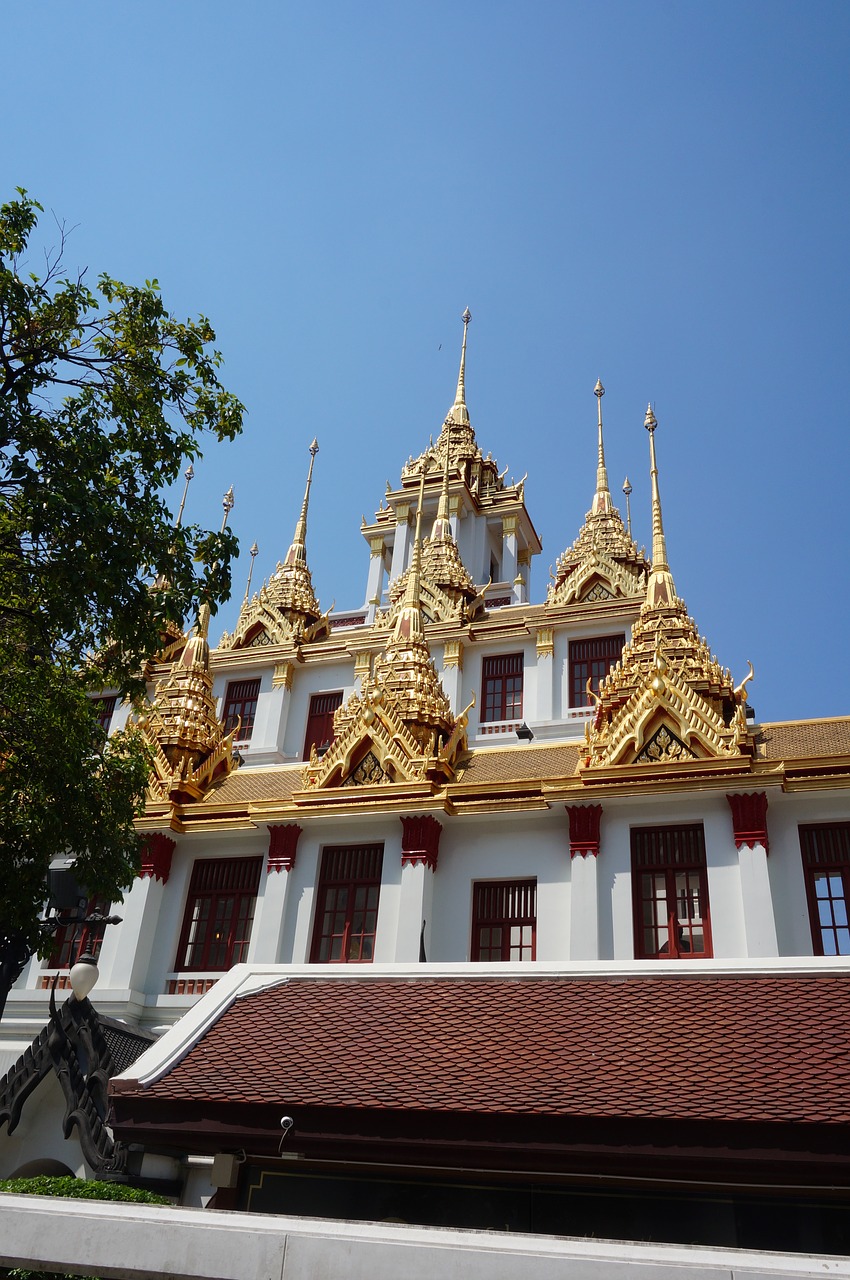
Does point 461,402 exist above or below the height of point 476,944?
above

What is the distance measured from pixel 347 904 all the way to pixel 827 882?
811 cm

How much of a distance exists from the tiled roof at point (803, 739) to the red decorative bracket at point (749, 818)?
100 centimetres

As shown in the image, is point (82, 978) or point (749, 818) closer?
point (82, 978)

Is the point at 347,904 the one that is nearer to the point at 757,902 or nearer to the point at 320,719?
the point at 757,902

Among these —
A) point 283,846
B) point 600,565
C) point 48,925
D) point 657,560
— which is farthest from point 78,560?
point 600,565

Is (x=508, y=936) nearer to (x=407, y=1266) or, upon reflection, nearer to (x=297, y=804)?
(x=297, y=804)

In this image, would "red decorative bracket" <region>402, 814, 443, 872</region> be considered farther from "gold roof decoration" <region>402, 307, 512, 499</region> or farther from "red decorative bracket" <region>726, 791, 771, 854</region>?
"gold roof decoration" <region>402, 307, 512, 499</region>

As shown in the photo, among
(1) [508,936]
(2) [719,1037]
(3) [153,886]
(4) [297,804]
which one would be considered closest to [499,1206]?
(2) [719,1037]

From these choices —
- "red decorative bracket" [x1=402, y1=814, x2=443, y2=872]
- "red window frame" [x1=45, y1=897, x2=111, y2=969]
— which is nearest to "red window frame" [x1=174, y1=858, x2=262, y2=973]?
"red window frame" [x1=45, y1=897, x2=111, y2=969]

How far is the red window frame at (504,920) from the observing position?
16562 millimetres

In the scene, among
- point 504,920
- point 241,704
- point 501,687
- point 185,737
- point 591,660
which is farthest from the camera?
point 241,704

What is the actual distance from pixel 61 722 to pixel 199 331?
5.12 m

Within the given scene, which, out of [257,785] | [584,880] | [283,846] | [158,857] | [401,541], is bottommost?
[584,880]

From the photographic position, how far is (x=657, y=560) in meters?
22.2
